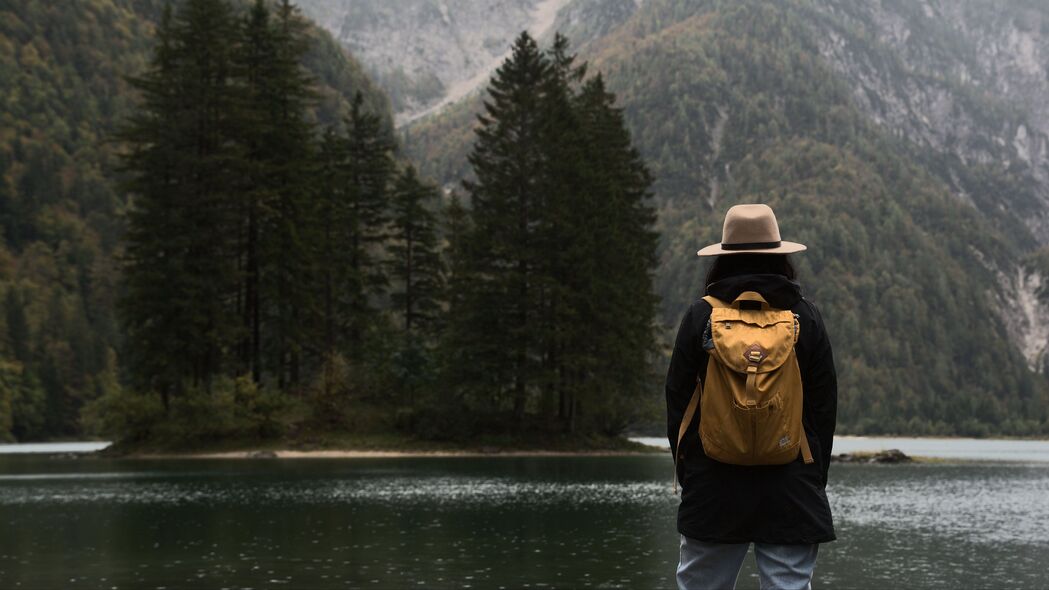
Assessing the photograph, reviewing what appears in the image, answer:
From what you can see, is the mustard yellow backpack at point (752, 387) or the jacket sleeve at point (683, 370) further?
the jacket sleeve at point (683, 370)

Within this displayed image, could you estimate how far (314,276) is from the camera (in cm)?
6194

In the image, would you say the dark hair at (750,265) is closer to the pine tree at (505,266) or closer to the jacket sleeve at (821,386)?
the jacket sleeve at (821,386)

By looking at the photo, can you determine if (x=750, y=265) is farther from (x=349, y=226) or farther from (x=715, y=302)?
(x=349, y=226)

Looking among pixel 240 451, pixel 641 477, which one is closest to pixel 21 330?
pixel 240 451

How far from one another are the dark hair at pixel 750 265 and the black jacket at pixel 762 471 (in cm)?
12

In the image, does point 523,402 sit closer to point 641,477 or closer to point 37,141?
point 641,477

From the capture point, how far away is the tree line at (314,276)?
5419 cm

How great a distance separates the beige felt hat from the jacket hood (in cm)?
15

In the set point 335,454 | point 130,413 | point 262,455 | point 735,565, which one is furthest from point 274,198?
point 735,565

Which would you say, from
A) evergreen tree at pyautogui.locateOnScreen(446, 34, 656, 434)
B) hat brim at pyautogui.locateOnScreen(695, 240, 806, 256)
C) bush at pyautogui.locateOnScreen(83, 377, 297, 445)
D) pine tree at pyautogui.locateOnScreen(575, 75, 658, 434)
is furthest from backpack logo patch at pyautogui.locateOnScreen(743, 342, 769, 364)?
pine tree at pyautogui.locateOnScreen(575, 75, 658, 434)

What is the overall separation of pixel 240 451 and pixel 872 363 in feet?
510

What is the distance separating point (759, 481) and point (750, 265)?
100 cm

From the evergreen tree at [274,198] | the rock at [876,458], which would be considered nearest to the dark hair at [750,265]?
the evergreen tree at [274,198]

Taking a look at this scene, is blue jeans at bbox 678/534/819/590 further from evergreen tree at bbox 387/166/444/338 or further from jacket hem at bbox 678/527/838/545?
evergreen tree at bbox 387/166/444/338
